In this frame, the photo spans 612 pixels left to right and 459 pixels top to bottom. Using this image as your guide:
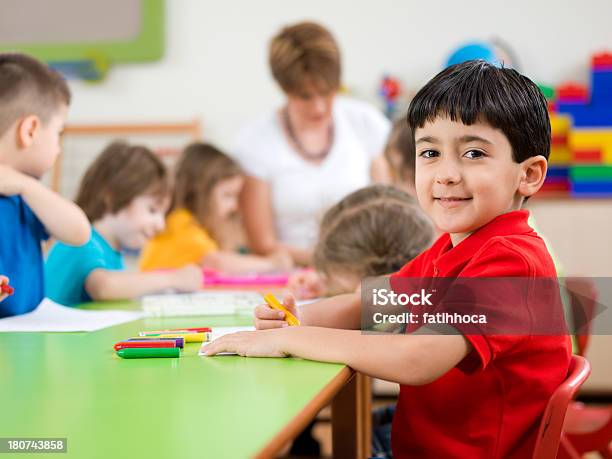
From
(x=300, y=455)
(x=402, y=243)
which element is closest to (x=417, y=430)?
(x=402, y=243)

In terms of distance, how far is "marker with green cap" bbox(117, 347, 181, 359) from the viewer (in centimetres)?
90

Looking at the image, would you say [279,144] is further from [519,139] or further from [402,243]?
[519,139]

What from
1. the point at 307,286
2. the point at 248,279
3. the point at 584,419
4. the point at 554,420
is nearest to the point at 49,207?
the point at 307,286

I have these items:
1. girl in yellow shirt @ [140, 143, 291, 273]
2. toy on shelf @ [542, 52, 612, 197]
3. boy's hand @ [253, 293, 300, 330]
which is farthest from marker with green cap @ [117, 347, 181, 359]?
toy on shelf @ [542, 52, 612, 197]

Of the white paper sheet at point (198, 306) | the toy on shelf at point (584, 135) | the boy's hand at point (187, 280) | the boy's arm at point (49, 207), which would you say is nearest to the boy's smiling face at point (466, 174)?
the white paper sheet at point (198, 306)

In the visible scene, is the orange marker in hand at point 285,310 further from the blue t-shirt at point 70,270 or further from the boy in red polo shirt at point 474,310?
the blue t-shirt at point 70,270

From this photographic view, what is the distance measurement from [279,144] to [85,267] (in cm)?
112

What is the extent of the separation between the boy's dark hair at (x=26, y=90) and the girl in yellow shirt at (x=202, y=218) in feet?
3.10

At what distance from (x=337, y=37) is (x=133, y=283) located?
7.17 ft

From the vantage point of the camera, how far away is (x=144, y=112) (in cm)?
370

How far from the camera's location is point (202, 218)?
2.61 metres

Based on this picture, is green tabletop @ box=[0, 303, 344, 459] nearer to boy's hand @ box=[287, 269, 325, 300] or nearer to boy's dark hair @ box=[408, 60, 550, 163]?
boy's dark hair @ box=[408, 60, 550, 163]

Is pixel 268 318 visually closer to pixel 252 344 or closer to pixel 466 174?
pixel 252 344

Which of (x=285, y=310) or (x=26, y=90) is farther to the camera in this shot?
(x=26, y=90)
